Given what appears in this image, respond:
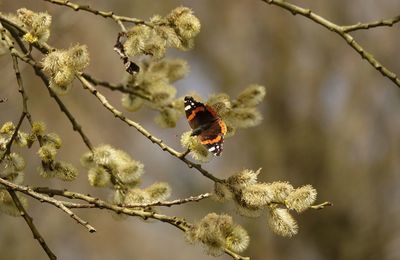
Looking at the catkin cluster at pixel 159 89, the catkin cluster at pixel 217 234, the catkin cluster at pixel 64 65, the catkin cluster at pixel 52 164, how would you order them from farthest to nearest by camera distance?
the catkin cluster at pixel 159 89, the catkin cluster at pixel 52 164, the catkin cluster at pixel 64 65, the catkin cluster at pixel 217 234

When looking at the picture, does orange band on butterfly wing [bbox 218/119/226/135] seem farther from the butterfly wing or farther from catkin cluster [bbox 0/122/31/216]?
catkin cluster [bbox 0/122/31/216]

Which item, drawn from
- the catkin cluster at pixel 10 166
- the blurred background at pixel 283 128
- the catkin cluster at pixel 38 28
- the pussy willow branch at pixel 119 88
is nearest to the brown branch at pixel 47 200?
the catkin cluster at pixel 10 166

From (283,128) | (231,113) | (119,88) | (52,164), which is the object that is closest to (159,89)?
(119,88)

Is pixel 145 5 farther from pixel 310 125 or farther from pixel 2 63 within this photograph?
pixel 2 63

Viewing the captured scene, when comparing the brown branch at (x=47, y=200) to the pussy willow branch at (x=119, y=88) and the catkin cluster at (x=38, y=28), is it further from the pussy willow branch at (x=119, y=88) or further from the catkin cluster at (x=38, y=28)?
the pussy willow branch at (x=119, y=88)

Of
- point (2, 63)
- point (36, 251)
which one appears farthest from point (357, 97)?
point (2, 63)

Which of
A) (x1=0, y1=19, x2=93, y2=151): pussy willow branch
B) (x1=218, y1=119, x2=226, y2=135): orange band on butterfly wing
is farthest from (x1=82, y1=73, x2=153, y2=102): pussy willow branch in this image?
(x1=218, y1=119, x2=226, y2=135): orange band on butterfly wing

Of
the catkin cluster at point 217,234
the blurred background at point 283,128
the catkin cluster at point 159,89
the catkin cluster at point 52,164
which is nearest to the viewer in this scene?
the catkin cluster at point 217,234
